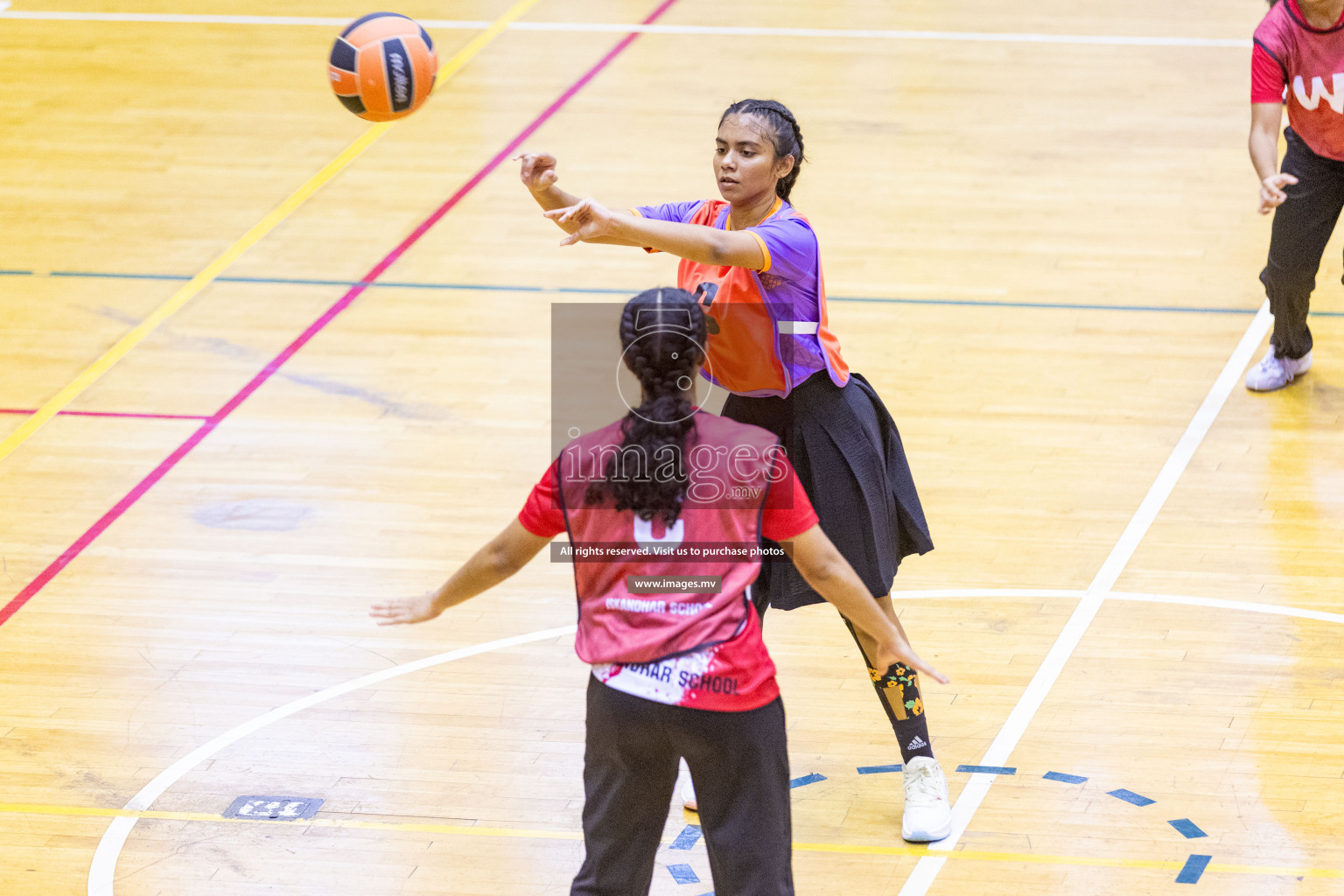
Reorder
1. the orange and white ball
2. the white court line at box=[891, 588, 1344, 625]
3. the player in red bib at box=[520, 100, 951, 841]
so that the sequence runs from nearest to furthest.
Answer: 1. the player in red bib at box=[520, 100, 951, 841]
2. the orange and white ball
3. the white court line at box=[891, 588, 1344, 625]

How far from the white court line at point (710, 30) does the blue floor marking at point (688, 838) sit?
375 inches

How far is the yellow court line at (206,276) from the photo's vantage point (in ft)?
26.0

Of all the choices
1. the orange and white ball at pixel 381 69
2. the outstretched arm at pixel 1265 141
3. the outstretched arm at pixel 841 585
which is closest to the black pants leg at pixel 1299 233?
the outstretched arm at pixel 1265 141

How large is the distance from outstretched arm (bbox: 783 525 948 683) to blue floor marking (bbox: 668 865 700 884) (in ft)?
3.95

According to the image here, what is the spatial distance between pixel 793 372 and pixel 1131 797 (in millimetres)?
1636

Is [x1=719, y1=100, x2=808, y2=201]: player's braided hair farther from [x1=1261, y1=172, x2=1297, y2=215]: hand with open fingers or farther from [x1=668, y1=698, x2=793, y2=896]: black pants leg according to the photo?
[x1=1261, y1=172, x2=1297, y2=215]: hand with open fingers

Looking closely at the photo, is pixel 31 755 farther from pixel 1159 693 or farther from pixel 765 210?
pixel 1159 693

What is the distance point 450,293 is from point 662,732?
5.95 m

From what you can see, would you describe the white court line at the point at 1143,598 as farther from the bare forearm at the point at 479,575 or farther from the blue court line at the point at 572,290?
the blue court line at the point at 572,290

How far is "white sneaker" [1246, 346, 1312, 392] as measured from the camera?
307 inches

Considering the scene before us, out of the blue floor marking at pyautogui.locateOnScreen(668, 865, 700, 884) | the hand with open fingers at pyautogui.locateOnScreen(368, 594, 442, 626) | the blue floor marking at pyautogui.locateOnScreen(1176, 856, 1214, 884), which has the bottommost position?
the blue floor marking at pyautogui.locateOnScreen(668, 865, 700, 884)

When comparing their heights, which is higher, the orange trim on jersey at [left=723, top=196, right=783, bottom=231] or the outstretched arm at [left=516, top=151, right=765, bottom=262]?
the outstretched arm at [left=516, top=151, right=765, bottom=262]

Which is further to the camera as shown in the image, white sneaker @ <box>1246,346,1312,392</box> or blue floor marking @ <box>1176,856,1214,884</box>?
white sneaker @ <box>1246,346,1312,392</box>

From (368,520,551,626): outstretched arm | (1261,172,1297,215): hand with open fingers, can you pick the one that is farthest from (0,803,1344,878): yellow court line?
(1261,172,1297,215): hand with open fingers
